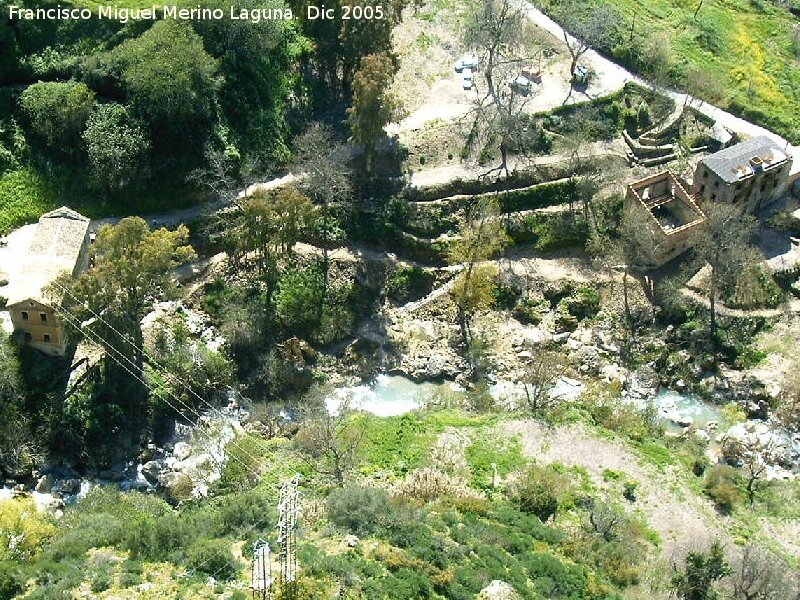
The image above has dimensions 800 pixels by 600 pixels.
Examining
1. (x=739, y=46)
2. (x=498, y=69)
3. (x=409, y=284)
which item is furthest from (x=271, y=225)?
(x=739, y=46)

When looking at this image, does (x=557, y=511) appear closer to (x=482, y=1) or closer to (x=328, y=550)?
(x=328, y=550)

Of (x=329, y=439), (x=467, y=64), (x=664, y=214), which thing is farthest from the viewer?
(x=467, y=64)

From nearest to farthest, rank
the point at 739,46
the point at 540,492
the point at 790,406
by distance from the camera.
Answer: the point at 540,492 → the point at 790,406 → the point at 739,46

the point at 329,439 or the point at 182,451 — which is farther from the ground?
the point at 329,439

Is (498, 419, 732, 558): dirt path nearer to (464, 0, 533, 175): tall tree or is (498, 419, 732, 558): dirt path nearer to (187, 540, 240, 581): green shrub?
(187, 540, 240, 581): green shrub

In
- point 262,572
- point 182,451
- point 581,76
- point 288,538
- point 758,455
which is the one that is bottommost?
point 758,455

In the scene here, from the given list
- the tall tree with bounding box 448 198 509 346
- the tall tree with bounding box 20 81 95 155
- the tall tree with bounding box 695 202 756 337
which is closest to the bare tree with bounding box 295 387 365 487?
the tall tree with bounding box 448 198 509 346

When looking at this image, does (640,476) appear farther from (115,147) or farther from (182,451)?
(115,147)
